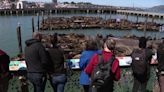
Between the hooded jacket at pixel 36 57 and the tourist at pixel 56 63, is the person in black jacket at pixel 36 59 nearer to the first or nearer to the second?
the hooded jacket at pixel 36 57

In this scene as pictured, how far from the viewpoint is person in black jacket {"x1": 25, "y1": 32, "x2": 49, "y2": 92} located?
628cm

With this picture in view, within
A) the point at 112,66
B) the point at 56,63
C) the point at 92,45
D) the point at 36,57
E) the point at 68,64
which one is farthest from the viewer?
the point at 68,64

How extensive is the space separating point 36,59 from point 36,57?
0.04 m

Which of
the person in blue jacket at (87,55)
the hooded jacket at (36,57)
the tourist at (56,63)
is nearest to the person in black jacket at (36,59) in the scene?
the hooded jacket at (36,57)

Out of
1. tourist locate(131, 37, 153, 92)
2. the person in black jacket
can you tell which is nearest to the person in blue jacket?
the person in black jacket

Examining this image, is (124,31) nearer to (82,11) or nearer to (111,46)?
(111,46)

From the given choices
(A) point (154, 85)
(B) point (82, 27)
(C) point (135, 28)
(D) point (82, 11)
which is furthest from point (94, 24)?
(D) point (82, 11)

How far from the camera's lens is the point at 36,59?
6312 millimetres

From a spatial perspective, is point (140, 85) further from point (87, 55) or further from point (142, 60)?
point (87, 55)

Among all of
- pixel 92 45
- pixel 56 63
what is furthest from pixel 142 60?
pixel 56 63

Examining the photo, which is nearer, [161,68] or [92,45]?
[92,45]

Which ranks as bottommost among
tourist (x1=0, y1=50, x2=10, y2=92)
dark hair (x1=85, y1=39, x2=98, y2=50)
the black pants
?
the black pants

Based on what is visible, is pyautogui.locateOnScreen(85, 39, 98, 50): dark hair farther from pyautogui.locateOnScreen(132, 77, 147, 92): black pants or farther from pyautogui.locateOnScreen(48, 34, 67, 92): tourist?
pyautogui.locateOnScreen(132, 77, 147, 92): black pants

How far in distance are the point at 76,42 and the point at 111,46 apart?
107ft
